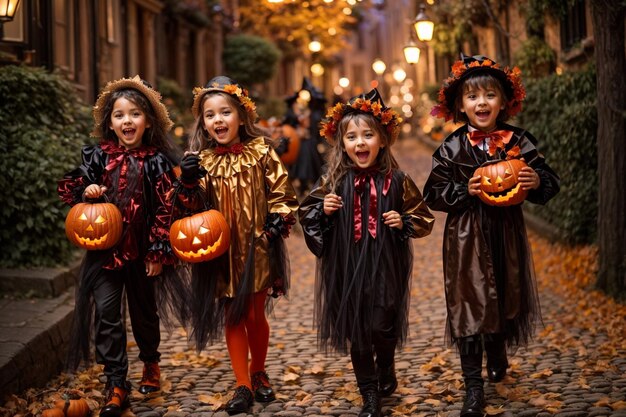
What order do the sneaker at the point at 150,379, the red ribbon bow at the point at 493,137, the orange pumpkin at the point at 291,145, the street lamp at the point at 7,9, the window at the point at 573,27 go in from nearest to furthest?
1. the red ribbon bow at the point at 493,137
2. the sneaker at the point at 150,379
3. the street lamp at the point at 7,9
4. the window at the point at 573,27
5. the orange pumpkin at the point at 291,145

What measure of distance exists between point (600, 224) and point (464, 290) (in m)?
3.72

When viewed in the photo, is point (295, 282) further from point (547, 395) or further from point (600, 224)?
point (547, 395)

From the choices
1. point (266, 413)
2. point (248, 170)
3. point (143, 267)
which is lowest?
point (266, 413)

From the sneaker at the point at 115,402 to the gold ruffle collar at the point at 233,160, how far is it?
1.50 metres

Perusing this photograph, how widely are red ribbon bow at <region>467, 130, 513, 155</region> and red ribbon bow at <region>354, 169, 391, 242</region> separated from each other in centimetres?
57

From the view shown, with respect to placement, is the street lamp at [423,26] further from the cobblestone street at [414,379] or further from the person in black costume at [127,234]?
the person in black costume at [127,234]

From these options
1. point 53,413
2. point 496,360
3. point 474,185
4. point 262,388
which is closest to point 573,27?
point 496,360

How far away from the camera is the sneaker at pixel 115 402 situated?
5.34 meters

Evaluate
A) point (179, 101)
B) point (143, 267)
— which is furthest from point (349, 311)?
point (179, 101)

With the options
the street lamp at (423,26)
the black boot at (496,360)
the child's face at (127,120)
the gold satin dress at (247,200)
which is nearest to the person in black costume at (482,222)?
the black boot at (496,360)

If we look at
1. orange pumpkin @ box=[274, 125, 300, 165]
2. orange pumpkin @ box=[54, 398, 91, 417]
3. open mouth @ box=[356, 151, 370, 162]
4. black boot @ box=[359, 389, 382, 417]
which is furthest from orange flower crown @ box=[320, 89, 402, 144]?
orange pumpkin @ box=[274, 125, 300, 165]

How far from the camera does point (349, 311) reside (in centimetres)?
537

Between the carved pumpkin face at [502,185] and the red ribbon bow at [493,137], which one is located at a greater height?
the red ribbon bow at [493,137]

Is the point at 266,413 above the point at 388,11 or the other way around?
the other way around
